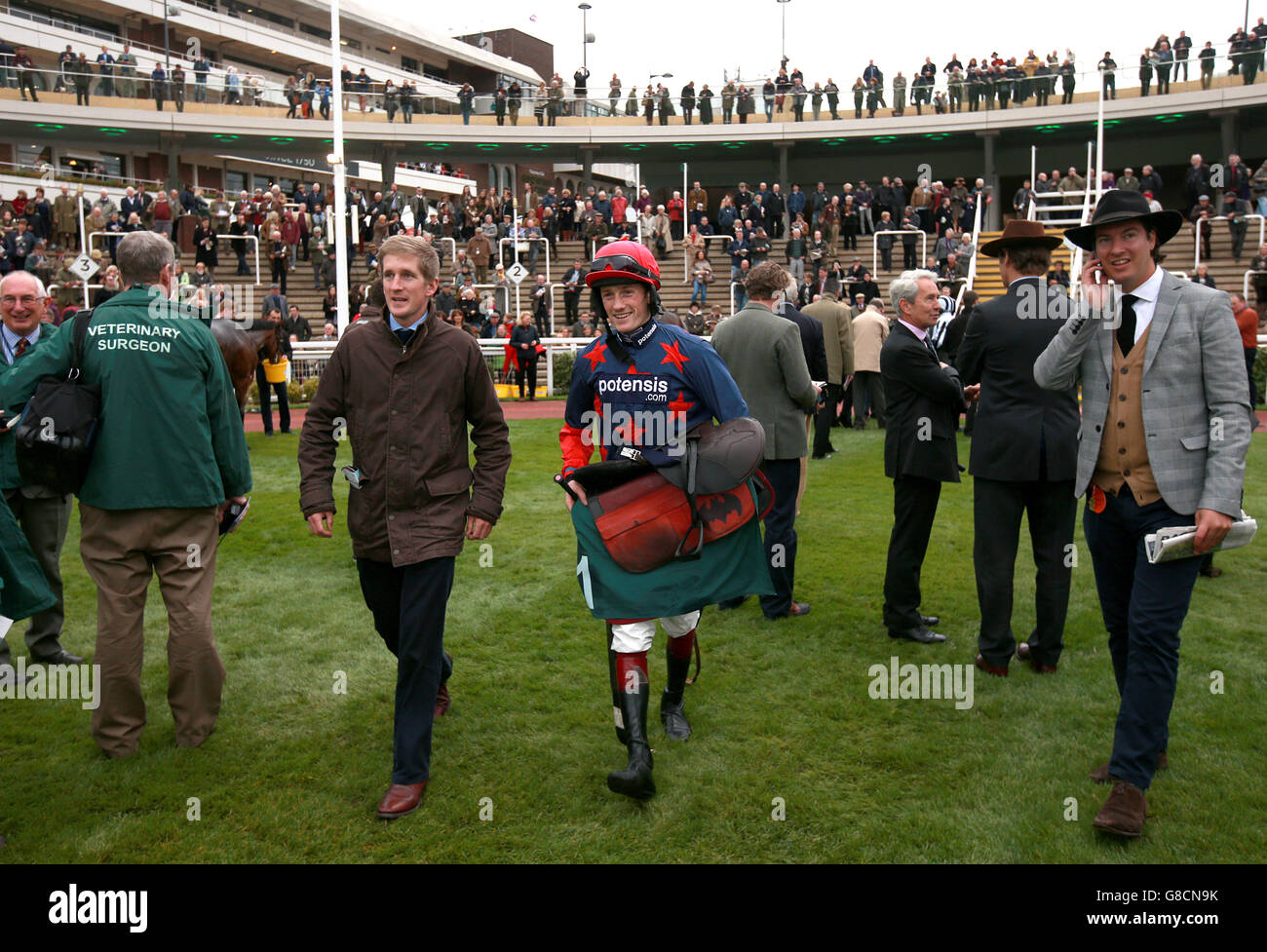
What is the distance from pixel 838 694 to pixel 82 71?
35.5 meters

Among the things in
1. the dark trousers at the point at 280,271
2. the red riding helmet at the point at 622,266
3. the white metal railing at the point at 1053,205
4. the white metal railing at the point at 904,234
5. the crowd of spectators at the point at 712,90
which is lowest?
the red riding helmet at the point at 622,266

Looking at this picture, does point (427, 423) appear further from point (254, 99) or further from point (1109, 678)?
point (254, 99)

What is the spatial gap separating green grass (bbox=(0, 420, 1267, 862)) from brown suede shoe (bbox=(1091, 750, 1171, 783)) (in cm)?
5

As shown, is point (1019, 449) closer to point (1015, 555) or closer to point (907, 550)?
point (1015, 555)

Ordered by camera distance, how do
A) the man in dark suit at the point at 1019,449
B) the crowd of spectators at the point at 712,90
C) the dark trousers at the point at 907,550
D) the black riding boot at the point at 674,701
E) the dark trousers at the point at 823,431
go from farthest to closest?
the crowd of spectators at the point at 712,90, the dark trousers at the point at 823,431, the dark trousers at the point at 907,550, the man in dark suit at the point at 1019,449, the black riding boot at the point at 674,701

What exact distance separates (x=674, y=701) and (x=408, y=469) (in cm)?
159

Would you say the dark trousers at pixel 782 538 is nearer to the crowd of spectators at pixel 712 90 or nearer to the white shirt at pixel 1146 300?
the white shirt at pixel 1146 300

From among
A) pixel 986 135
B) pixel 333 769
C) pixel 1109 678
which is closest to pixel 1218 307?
pixel 1109 678

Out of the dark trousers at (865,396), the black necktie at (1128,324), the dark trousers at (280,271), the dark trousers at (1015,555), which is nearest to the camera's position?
the black necktie at (1128,324)

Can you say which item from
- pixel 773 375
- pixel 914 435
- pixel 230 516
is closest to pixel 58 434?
pixel 230 516

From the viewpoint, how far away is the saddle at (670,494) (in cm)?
400

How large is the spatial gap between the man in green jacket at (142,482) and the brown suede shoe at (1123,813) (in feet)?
11.7

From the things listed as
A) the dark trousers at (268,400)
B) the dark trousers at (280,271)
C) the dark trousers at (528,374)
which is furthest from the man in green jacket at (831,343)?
the dark trousers at (280,271)
